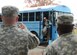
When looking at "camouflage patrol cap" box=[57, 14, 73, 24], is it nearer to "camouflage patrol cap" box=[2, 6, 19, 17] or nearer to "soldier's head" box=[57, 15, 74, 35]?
"soldier's head" box=[57, 15, 74, 35]

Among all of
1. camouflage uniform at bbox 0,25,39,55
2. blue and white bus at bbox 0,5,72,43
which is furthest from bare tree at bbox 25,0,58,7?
camouflage uniform at bbox 0,25,39,55

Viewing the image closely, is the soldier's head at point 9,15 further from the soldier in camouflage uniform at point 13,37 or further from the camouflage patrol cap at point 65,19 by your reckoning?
the camouflage patrol cap at point 65,19

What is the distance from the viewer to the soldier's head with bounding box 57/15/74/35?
4012 millimetres

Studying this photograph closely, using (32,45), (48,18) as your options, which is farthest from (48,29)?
(32,45)

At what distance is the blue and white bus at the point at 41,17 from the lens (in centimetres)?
2050

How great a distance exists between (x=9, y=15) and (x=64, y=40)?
739 mm

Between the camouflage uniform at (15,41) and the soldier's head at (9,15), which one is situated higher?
the soldier's head at (9,15)

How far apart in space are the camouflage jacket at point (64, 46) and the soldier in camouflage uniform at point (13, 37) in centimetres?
29

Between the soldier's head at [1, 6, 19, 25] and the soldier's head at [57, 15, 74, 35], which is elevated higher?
the soldier's head at [1, 6, 19, 25]

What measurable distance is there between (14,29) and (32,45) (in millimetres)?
303

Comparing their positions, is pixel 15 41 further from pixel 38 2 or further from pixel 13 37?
pixel 38 2

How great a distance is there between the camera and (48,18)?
67.4 ft

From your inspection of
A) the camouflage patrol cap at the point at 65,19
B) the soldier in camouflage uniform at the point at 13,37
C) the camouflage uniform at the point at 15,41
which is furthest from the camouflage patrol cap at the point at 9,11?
the camouflage patrol cap at the point at 65,19

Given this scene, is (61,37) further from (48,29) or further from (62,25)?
(48,29)
